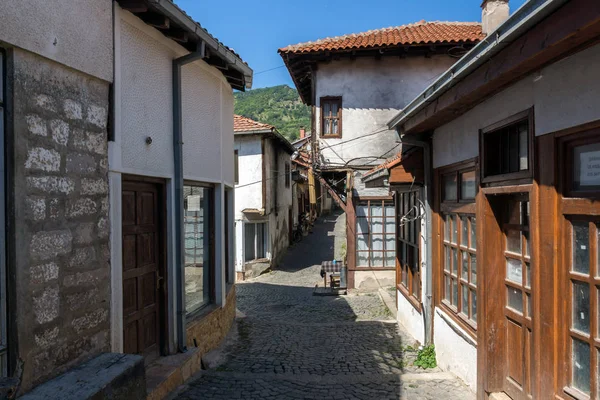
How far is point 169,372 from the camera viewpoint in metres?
5.04

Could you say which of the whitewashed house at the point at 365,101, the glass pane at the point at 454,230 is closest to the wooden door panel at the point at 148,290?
the glass pane at the point at 454,230

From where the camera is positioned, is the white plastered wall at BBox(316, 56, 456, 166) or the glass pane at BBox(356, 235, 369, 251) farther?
the glass pane at BBox(356, 235, 369, 251)

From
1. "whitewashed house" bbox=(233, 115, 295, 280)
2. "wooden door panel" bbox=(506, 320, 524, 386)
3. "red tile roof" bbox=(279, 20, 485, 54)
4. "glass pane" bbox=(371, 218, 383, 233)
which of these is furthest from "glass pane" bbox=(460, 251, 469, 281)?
"whitewashed house" bbox=(233, 115, 295, 280)

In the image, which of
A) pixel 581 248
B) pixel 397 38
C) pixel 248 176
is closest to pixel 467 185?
pixel 581 248

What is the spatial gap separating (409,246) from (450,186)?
2.79 metres

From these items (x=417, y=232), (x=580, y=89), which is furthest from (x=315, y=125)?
(x=580, y=89)

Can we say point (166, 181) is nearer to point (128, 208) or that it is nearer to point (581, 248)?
point (128, 208)

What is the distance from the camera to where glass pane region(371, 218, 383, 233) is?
1386 centimetres

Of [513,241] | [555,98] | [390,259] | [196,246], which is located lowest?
[390,259]

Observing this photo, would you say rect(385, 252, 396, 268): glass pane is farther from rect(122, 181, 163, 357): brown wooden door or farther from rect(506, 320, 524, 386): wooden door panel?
rect(506, 320, 524, 386): wooden door panel

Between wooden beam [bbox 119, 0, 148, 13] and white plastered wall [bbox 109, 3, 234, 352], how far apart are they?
64 millimetres

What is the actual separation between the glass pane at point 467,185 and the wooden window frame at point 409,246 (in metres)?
1.59

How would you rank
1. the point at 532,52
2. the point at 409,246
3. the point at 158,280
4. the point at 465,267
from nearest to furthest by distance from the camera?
the point at 532,52, the point at 465,267, the point at 158,280, the point at 409,246

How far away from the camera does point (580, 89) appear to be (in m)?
3.08
